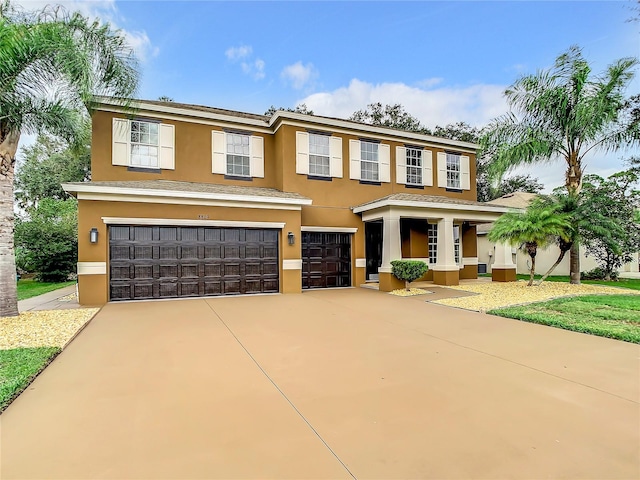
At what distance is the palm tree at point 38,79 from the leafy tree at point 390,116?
1950cm

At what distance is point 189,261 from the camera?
10641mm

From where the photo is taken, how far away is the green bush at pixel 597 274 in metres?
15.7

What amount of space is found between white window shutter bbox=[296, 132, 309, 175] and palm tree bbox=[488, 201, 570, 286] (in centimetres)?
Answer: 735

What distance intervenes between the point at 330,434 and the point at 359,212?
37.5ft

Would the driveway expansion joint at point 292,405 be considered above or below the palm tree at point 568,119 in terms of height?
below

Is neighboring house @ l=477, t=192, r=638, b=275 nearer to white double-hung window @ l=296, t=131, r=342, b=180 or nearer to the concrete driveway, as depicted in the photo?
white double-hung window @ l=296, t=131, r=342, b=180

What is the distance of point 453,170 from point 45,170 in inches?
1013

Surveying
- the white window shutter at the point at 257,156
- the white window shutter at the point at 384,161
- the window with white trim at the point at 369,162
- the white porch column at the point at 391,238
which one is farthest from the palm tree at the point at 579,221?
the white window shutter at the point at 257,156

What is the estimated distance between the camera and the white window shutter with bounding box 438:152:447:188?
1587 centimetres

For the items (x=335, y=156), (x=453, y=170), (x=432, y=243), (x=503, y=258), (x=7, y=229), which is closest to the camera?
(x=7, y=229)

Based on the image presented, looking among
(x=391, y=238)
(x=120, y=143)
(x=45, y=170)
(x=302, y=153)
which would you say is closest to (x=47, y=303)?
(x=120, y=143)

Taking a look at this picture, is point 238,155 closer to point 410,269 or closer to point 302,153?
point 302,153

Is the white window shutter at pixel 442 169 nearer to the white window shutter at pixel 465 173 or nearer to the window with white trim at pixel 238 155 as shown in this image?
the white window shutter at pixel 465 173

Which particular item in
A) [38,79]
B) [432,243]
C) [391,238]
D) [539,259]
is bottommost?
[539,259]
